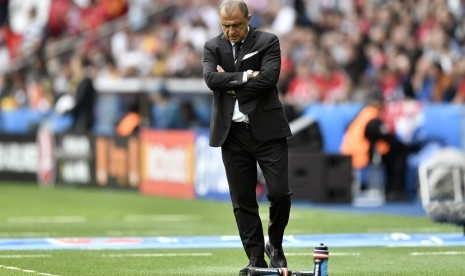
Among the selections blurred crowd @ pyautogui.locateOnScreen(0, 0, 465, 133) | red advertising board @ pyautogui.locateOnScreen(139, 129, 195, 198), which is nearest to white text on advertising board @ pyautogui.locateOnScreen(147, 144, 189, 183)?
red advertising board @ pyautogui.locateOnScreen(139, 129, 195, 198)

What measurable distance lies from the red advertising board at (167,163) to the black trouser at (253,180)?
12.2 metres

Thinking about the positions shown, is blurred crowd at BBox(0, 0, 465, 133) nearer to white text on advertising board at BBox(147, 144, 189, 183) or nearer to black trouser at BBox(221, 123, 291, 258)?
white text on advertising board at BBox(147, 144, 189, 183)

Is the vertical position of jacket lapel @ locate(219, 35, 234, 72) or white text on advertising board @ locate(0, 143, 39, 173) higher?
white text on advertising board @ locate(0, 143, 39, 173)

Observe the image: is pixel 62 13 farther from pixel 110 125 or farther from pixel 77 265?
pixel 77 265

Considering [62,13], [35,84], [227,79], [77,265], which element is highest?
[62,13]

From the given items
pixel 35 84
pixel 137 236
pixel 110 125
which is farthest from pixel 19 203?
pixel 35 84

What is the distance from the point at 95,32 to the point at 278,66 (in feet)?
77.2

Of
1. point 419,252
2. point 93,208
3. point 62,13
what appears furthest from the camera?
point 62,13

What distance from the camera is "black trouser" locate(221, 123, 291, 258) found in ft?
36.4

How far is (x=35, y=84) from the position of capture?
33062mm

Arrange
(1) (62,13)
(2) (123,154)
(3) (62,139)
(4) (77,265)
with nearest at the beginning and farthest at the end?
(4) (77,265) → (2) (123,154) → (3) (62,139) → (1) (62,13)

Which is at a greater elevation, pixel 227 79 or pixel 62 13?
pixel 62 13

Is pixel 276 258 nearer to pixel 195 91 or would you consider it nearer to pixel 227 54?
pixel 227 54

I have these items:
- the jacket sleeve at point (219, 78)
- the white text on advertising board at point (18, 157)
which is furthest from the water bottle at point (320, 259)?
the white text on advertising board at point (18, 157)
